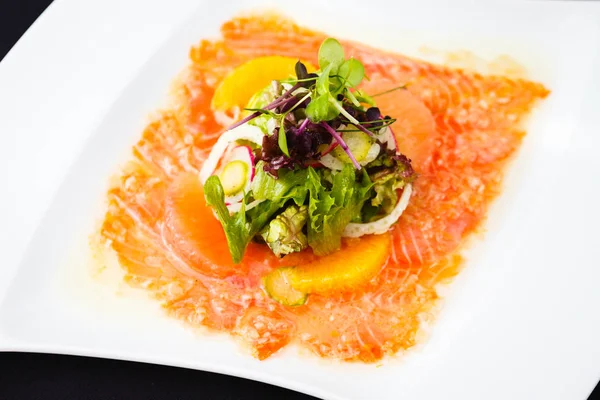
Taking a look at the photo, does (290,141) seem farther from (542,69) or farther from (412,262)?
(542,69)

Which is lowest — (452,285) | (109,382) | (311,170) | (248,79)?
(452,285)

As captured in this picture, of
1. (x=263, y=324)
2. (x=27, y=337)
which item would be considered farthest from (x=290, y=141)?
(x=27, y=337)

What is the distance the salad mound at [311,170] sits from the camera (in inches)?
150

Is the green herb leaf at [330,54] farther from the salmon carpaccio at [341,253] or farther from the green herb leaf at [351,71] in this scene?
the salmon carpaccio at [341,253]

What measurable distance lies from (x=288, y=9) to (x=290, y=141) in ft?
6.25

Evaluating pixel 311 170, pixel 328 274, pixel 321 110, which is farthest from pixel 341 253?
pixel 321 110

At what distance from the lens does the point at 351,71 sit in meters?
4.14

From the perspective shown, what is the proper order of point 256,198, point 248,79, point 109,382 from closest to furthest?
point 109,382 < point 256,198 < point 248,79

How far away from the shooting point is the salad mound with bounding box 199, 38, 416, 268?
3812 mm

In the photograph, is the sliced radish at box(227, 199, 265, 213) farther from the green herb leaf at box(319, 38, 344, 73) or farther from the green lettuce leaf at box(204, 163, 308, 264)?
the green herb leaf at box(319, 38, 344, 73)

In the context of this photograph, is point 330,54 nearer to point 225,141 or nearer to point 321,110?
point 321,110

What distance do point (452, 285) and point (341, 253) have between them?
691 millimetres

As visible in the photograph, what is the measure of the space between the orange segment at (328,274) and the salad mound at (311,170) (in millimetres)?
71

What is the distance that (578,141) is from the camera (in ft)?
14.6
